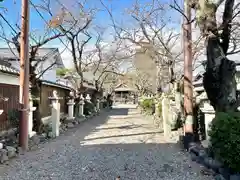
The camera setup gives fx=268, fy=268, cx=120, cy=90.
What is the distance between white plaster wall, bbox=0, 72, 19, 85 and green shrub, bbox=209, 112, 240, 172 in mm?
7245

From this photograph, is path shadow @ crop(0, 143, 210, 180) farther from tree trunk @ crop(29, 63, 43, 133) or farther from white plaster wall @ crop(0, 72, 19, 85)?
white plaster wall @ crop(0, 72, 19, 85)

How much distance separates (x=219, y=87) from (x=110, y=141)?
4.25m

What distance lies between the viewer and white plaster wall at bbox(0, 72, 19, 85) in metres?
9.02

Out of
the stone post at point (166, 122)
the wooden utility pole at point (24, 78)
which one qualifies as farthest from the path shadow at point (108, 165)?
the stone post at point (166, 122)

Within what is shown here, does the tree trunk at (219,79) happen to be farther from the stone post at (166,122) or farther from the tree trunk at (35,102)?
the tree trunk at (35,102)

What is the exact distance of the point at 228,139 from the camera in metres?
4.03

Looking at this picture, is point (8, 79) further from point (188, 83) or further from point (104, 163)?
point (188, 83)

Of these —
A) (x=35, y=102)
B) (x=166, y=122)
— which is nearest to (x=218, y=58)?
(x=166, y=122)

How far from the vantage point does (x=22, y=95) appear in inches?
276

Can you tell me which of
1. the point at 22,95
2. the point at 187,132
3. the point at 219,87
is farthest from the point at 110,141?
the point at 219,87

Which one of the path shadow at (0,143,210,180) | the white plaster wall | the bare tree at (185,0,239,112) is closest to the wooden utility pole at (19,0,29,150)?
the path shadow at (0,143,210,180)

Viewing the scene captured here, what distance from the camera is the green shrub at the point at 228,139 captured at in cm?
393

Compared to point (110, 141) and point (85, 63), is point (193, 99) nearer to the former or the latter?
point (110, 141)

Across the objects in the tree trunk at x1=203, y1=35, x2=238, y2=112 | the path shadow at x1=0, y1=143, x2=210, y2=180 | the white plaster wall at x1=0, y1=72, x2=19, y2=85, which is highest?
the white plaster wall at x1=0, y1=72, x2=19, y2=85
